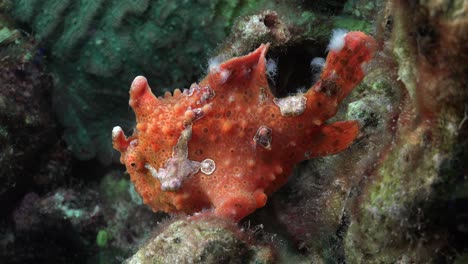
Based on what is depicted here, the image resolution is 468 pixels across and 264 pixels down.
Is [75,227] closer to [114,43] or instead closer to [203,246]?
[114,43]

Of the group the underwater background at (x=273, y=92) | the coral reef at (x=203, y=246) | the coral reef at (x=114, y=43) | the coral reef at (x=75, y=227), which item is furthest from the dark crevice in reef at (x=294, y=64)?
the coral reef at (x=75, y=227)

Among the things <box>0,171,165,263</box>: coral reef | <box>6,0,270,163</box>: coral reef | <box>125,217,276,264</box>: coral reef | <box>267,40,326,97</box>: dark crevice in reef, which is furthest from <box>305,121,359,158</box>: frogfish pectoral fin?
<box>0,171,165,263</box>: coral reef

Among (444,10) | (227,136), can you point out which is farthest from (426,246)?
(227,136)

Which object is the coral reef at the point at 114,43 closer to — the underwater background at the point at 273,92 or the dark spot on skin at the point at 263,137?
the underwater background at the point at 273,92

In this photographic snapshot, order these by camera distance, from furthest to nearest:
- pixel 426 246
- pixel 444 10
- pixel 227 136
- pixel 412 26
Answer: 1. pixel 227 136
2. pixel 426 246
3. pixel 412 26
4. pixel 444 10

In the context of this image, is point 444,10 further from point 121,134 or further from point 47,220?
point 47,220

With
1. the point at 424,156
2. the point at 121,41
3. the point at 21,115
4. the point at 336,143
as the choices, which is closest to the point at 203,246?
the point at 336,143

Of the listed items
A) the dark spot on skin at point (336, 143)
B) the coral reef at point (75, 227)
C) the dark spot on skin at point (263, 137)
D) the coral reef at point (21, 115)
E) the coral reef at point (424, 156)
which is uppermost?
the coral reef at point (424, 156)
